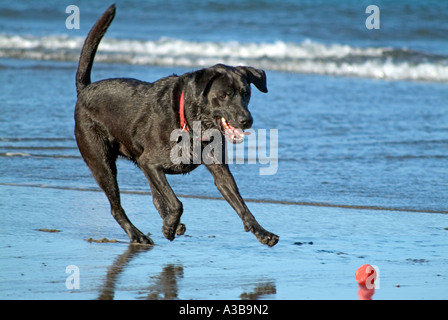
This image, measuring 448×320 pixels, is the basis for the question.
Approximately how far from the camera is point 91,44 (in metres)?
5.66

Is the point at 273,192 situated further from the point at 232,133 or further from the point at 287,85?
the point at 287,85

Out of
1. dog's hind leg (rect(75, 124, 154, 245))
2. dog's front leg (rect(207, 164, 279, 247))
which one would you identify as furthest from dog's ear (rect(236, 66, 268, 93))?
dog's hind leg (rect(75, 124, 154, 245))

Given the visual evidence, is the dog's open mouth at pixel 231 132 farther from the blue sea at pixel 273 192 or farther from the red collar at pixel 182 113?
the blue sea at pixel 273 192

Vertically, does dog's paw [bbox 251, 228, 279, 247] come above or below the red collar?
below

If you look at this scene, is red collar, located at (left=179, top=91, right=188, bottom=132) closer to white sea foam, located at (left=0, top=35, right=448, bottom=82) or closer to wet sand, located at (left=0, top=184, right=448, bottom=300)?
wet sand, located at (left=0, top=184, right=448, bottom=300)

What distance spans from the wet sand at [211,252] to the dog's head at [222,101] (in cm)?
79

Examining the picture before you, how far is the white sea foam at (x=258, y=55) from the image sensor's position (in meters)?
14.7

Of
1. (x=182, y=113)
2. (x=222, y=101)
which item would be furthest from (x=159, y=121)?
(x=222, y=101)

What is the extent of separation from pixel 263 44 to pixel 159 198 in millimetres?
12435

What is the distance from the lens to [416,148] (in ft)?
26.6

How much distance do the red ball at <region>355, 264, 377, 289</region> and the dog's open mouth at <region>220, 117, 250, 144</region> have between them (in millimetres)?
1166

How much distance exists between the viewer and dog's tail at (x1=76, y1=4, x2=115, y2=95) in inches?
221

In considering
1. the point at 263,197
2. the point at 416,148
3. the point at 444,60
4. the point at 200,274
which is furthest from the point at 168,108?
the point at 444,60

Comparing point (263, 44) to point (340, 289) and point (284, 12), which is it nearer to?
point (284, 12)
